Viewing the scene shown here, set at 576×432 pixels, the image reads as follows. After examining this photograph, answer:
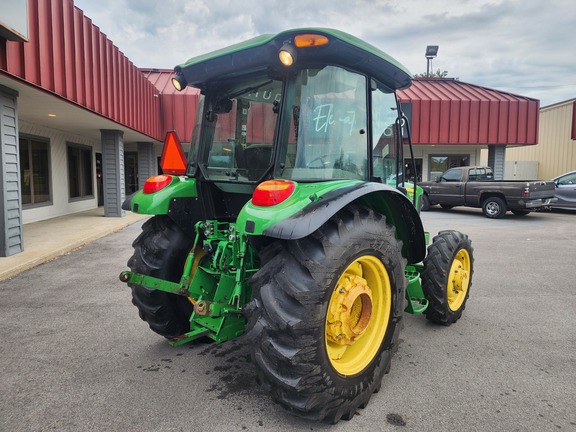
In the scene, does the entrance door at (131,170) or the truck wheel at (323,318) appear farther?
the entrance door at (131,170)

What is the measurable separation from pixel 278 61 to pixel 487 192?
13486 millimetres

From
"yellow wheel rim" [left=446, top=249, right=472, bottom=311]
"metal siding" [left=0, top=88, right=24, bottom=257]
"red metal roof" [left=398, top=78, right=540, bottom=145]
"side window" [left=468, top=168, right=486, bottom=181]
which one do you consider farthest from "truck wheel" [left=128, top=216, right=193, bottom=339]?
"red metal roof" [left=398, top=78, right=540, bottom=145]

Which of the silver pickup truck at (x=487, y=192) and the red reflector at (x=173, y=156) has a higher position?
the red reflector at (x=173, y=156)

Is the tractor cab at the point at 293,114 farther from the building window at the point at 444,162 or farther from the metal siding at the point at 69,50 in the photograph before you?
the building window at the point at 444,162

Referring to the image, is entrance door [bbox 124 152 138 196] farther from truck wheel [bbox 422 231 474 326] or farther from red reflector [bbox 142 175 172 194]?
truck wheel [bbox 422 231 474 326]

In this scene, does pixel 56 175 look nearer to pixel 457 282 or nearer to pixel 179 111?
pixel 179 111

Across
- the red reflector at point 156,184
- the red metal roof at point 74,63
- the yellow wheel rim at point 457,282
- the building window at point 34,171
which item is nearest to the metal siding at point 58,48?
the red metal roof at point 74,63

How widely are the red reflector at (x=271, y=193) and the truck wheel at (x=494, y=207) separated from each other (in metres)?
13.5

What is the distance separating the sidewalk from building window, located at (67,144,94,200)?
1.61 metres

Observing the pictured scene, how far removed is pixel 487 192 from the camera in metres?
14.0

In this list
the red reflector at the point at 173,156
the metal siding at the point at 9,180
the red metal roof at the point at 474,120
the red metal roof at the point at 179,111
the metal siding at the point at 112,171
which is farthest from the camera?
the red metal roof at the point at 474,120

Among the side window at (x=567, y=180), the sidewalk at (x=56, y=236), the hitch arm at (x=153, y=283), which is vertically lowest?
the sidewalk at (x=56, y=236)

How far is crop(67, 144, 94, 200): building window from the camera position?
14.4 meters

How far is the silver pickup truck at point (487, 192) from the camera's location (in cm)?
1296
